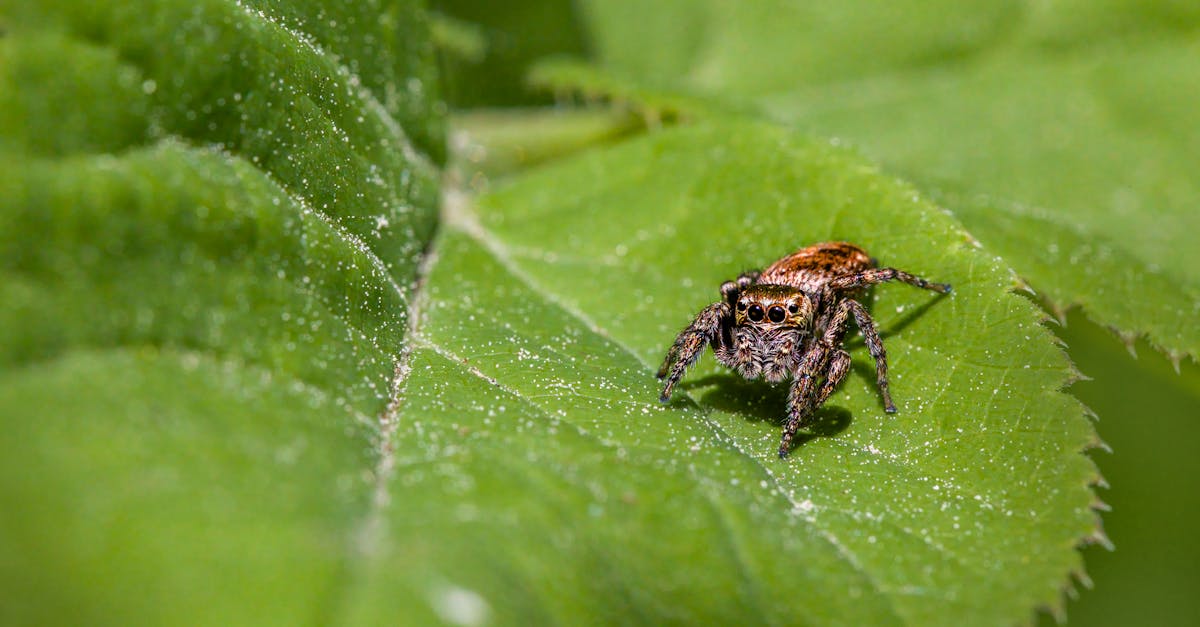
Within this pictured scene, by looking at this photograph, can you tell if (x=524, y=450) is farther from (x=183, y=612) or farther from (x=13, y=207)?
(x=13, y=207)

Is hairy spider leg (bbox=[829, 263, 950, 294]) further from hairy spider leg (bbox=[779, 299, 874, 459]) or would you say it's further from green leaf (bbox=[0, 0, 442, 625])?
green leaf (bbox=[0, 0, 442, 625])

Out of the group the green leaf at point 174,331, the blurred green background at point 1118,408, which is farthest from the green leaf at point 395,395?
the blurred green background at point 1118,408

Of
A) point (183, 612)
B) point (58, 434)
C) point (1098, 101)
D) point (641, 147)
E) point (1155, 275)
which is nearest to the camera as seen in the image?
point (183, 612)

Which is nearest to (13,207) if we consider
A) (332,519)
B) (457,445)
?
(332,519)

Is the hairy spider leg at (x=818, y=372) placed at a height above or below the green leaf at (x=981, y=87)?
below

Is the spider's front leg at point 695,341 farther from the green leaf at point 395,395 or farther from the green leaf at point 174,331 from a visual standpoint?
the green leaf at point 174,331

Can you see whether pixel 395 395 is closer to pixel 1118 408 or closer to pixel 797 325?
pixel 797 325

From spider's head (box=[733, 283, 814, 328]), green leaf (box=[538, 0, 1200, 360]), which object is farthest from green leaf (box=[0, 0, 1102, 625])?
green leaf (box=[538, 0, 1200, 360])
